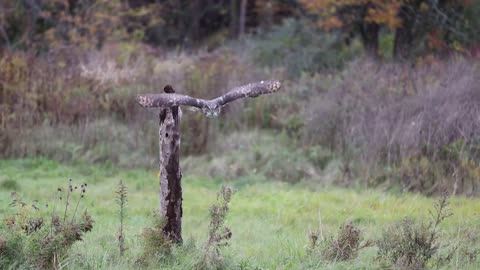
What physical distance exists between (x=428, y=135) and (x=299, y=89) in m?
3.90

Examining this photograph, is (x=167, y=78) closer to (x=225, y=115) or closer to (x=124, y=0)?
(x=225, y=115)

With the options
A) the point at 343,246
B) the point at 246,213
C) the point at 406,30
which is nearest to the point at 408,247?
the point at 343,246

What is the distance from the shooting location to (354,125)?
1260 centimetres

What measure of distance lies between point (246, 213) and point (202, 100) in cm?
393

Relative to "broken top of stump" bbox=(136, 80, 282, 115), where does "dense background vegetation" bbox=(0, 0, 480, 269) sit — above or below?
below

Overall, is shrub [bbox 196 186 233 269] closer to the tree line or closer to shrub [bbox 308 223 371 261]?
shrub [bbox 308 223 371 261]

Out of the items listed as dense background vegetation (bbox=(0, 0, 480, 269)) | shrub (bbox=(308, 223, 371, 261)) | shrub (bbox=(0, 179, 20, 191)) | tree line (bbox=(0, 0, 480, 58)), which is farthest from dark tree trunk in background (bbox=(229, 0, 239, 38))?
shrub (bbox=(308, 223, 371, 261))

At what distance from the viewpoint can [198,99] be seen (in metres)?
6.02

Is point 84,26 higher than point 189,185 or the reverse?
higher

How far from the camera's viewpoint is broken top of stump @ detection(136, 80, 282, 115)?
5.79 meters

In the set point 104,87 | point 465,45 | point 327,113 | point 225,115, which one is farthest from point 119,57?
point 465,45

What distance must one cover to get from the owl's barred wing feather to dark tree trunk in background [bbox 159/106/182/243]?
227 millimetres

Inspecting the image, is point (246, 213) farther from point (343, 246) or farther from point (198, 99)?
point (198, 99)

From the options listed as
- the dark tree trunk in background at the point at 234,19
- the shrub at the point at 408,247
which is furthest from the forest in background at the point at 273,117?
the dark tree trunk in background at the point at 234,19
